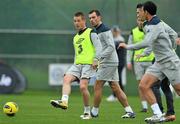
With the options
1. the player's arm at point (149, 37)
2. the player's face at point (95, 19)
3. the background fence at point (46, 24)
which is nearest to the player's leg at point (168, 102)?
the player's arm at point (149, 37)

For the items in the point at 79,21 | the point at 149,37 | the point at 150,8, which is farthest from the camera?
the point at 79,21

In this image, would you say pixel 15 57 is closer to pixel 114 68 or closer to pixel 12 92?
pixel 12 92

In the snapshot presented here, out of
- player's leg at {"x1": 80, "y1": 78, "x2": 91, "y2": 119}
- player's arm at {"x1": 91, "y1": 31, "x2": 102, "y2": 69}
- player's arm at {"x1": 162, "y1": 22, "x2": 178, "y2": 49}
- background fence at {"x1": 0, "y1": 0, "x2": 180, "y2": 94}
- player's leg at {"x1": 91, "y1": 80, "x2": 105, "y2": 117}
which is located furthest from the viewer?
background fence at {"x1": 0, "y1": 0, "x2": 180, "y2": 94}

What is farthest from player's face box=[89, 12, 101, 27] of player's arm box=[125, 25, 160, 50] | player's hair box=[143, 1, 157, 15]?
player's arm box=[125, 25, 160, 50]

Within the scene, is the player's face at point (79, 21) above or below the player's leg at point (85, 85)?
above

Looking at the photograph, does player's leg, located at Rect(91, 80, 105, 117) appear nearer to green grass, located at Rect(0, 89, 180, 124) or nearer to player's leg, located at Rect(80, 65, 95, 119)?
green grass, located at Rect(0, 89, 180, 124)

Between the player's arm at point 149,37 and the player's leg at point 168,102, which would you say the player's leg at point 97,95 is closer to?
the player's leg at point 168,102

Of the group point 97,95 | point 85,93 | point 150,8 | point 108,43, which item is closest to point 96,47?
point 108,43

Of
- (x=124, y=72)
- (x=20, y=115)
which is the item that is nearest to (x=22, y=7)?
(x=124, y=72)

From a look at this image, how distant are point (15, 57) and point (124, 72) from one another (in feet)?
15.1

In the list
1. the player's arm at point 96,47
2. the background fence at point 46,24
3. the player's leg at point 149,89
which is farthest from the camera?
the background fence at point 46,24

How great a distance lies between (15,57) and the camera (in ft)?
98.5

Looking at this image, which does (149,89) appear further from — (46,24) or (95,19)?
(46,24)

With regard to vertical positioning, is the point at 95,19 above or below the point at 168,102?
above
